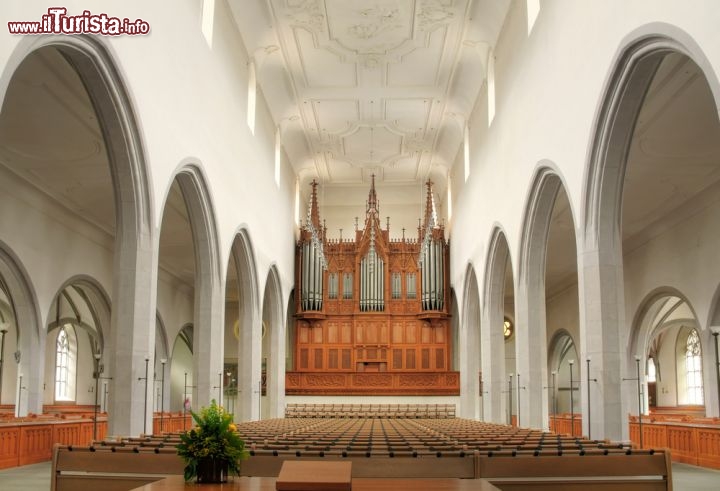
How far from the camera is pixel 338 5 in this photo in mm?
18594

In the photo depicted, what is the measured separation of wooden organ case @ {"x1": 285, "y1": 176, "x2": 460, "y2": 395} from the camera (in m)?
29.8

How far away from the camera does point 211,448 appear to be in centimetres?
516

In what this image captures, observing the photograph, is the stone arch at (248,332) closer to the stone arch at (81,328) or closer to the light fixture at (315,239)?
the stone arch at (81,328)

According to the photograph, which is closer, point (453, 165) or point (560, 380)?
point (453, 165)

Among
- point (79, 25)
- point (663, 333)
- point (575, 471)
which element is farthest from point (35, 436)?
point (663, 333)

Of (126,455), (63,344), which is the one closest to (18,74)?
(126,455)

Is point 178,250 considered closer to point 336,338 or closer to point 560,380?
point 336,338

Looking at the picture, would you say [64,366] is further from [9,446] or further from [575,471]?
[575,471]

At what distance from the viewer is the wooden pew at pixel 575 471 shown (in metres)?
7.66

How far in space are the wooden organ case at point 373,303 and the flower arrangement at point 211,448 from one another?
23.9 m

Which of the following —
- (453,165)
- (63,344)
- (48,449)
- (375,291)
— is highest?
(453,165)

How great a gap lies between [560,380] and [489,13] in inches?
926

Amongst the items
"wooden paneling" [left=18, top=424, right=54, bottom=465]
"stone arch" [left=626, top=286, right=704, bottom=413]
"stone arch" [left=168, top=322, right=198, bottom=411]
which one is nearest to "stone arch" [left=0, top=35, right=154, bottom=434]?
"wooden paneling" [left=18, top=424, right=54, bottom=465]

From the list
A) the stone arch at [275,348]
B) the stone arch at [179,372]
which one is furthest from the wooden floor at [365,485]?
the stone arch at [179,372]
